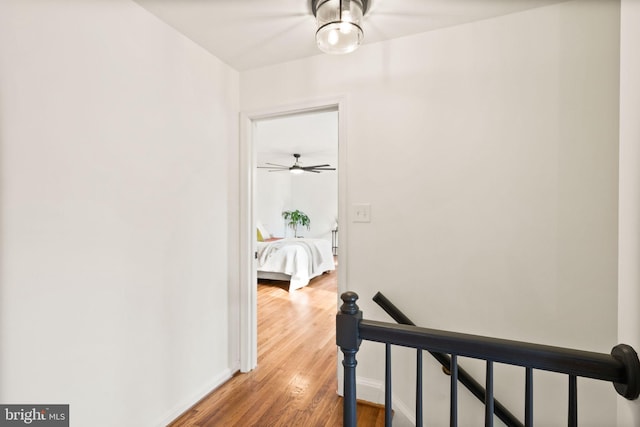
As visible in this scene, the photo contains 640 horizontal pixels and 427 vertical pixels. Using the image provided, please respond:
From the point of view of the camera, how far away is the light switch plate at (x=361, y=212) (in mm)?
2010

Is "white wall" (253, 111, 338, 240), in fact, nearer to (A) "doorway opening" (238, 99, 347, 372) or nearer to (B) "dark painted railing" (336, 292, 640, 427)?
(A) "doorway opening" (238, 99, 347, 372)

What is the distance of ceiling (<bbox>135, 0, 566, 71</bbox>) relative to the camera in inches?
63.9

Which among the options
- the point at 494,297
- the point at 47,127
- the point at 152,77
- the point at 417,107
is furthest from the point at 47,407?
the point at 417,107

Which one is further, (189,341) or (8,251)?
(189,341)

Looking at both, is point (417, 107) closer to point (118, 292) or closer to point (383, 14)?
point (383, 14)

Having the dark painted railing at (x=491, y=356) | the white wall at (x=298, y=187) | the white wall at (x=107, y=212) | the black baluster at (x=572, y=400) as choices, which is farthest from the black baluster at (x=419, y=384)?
the white wall at (x=298, y=187)

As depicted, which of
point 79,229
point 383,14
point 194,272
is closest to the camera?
point 79,229

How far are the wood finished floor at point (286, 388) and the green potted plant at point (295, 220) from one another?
4844mm

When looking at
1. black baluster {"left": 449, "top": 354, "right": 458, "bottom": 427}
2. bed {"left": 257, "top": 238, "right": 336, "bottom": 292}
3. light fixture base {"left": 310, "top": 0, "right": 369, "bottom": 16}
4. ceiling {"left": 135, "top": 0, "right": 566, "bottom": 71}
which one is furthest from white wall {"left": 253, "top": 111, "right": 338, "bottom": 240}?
black baluster {"left": 449, "top": 354, "right": 458, "bottom": 427}

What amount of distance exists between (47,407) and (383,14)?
2.42 meters

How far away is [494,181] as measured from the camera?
5.67 ft

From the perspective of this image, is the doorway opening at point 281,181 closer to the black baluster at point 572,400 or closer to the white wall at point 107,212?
the white wall at point 107,212

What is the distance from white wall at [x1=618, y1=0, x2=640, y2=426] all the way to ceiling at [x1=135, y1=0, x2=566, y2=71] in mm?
798

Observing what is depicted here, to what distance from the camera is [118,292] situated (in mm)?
1540
